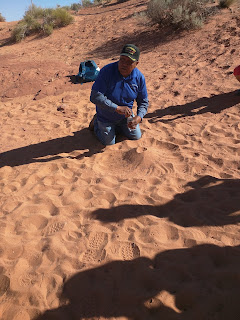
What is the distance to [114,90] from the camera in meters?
3.49

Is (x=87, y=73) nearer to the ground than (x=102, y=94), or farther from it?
nearer to the ground

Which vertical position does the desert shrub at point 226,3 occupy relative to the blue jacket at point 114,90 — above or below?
above

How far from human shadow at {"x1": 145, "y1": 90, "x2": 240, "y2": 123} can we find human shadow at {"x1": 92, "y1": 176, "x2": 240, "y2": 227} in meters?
2.02

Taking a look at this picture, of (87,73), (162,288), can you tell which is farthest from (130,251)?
(87,73)

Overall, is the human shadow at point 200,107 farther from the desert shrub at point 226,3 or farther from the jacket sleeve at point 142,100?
the desert shrub at point 226,3

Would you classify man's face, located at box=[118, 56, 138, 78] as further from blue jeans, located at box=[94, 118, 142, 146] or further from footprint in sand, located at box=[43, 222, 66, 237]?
footprint in sand, located at box=[43, 222, 66, 237]

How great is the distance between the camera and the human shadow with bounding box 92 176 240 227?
8.46ft

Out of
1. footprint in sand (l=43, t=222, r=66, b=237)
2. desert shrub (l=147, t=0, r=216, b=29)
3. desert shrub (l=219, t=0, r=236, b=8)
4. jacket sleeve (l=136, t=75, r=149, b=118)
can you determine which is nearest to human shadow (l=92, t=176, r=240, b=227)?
footprint in sand (l=43, t=222, r=66, b=237)

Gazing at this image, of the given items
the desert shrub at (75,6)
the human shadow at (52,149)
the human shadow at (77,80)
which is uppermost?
the desert shrub at (75,6)

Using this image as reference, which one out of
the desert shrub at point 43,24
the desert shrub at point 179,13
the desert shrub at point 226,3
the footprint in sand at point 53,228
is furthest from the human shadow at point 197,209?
the desert shrub at point 43,24

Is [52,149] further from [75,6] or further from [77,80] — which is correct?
[75,6]

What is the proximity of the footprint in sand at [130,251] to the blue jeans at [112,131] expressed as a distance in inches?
75.1

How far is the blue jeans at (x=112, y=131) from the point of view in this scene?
389cm

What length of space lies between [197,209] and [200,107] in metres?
2.76
